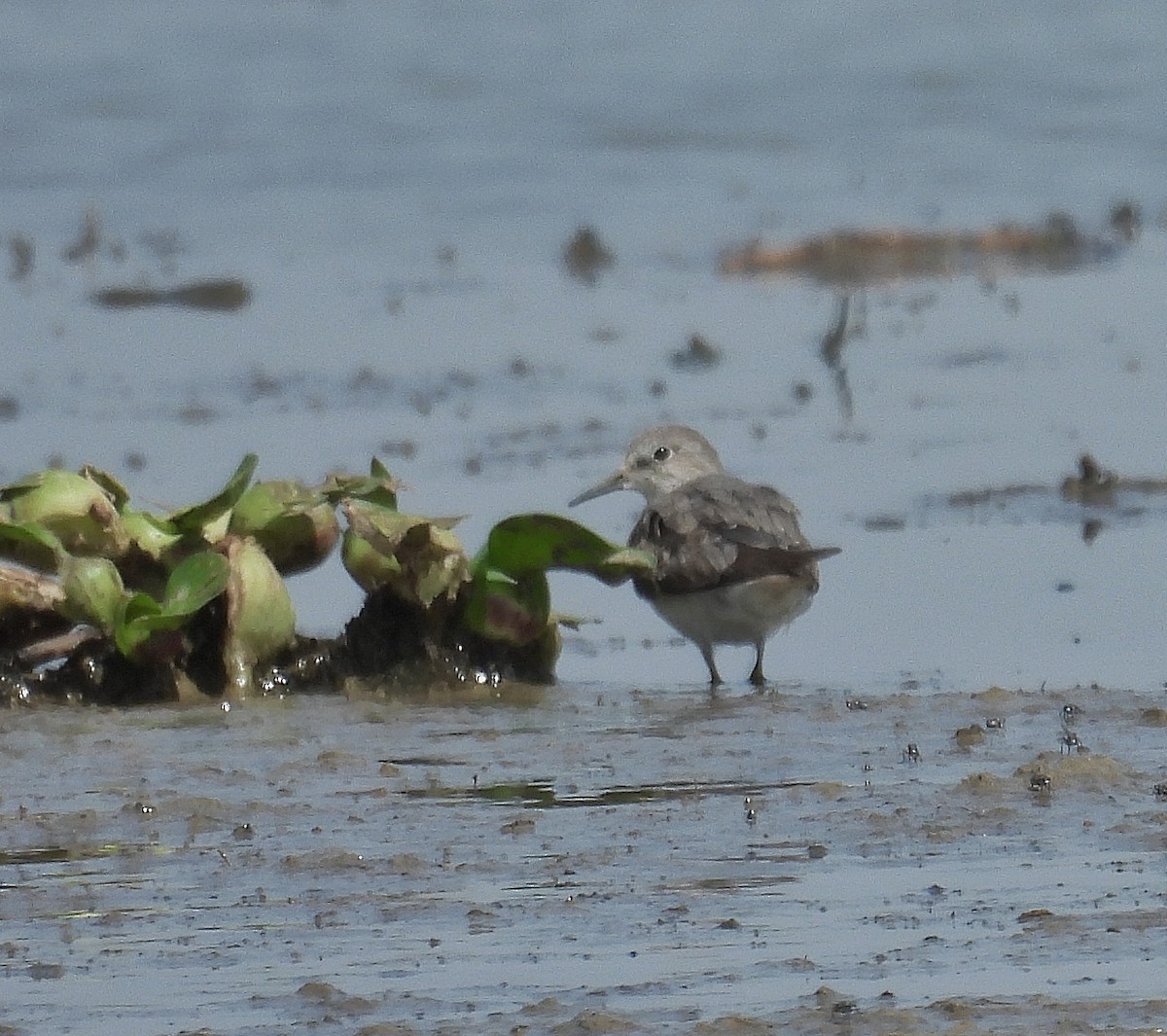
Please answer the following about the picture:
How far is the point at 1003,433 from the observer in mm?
9625

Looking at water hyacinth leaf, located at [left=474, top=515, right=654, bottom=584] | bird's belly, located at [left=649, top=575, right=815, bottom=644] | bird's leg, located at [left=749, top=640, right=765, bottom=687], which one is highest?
water hyacinth leaf, located at [left=474, top=515, right=654, bottom=584]

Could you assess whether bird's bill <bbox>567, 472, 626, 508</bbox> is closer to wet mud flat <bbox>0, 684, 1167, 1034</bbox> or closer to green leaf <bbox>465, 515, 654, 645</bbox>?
green leaf <bbox>465, 515, 654, 645</bbox>

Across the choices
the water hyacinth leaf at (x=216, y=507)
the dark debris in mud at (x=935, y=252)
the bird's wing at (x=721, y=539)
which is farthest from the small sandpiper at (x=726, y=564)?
the dark debris in mud at (x=935, y=252)

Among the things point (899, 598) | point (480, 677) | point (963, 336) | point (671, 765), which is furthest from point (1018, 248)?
point (671, 765)

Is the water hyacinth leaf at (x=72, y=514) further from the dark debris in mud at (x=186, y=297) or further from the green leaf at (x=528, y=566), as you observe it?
the dark debris in mud at (x=186, y=297)

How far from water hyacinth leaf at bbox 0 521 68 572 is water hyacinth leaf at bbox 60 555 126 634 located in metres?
0.05

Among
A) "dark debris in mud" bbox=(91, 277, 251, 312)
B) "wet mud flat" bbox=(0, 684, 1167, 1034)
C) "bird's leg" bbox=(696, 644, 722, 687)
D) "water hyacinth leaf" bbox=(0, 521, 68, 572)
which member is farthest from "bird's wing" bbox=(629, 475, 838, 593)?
"dark debris in mud" bbox=(91, 277, 251, 312)

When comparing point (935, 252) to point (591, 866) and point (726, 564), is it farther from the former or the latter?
point (591, 866)

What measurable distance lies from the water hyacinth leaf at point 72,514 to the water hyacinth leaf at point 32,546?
0.09 feet

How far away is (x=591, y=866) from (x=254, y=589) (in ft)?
6.17

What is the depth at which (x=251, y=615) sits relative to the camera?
20.4 ft

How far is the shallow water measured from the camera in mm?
4055

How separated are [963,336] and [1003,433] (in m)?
2.24

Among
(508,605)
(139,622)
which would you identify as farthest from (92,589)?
(508,605)
